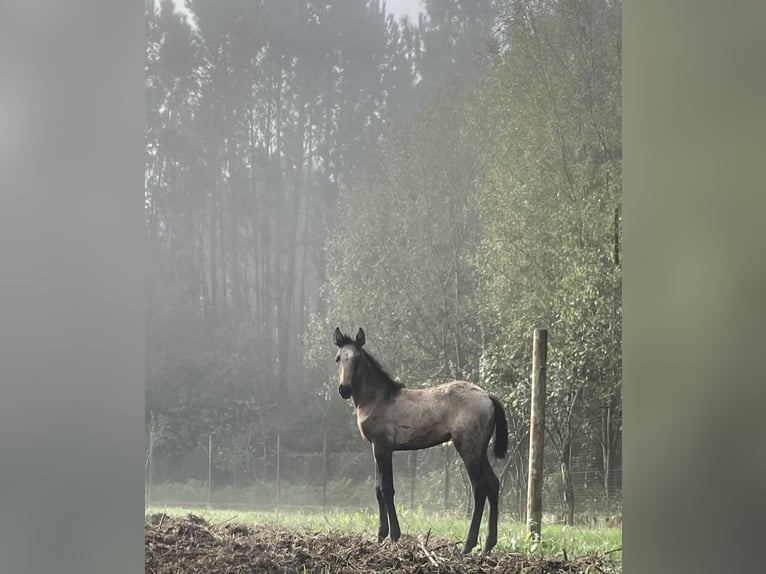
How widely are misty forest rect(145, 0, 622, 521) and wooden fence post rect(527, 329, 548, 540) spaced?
0.13ft

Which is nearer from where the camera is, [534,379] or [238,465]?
[534,379]

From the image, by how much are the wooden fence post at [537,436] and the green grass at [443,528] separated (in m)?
0.07

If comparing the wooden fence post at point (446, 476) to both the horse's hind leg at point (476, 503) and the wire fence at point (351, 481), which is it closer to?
the wire fence at point (351, 481)

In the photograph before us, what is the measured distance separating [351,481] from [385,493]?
191 mm

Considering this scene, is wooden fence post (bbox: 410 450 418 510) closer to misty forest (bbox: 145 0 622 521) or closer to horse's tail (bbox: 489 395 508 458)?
misty forest (bbox: 145 0 622 521)

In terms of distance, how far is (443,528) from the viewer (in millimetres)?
3977

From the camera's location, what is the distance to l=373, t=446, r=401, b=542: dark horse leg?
13.3ft

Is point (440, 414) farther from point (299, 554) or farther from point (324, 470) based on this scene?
point (299, 554)

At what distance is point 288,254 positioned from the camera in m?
4.34

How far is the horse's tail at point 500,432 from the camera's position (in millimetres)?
3898
